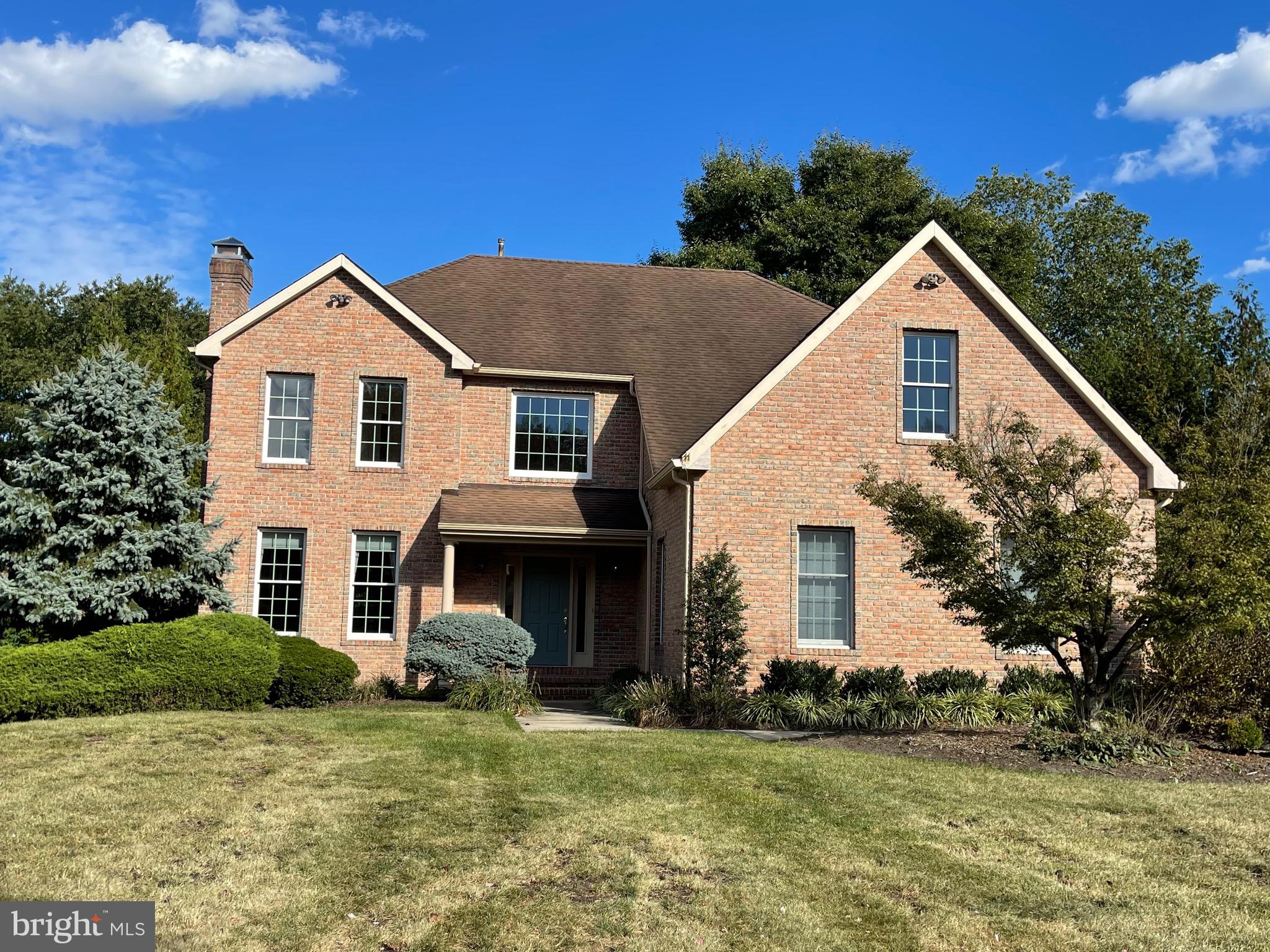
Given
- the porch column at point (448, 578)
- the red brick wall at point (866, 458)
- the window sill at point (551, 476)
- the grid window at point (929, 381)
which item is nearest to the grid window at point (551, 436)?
the window sill at point (551, 476)

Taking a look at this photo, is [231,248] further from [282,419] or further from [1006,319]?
[1006,319]

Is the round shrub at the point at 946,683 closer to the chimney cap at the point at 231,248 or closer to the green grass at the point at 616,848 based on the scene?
the green grass at the point at 616,848

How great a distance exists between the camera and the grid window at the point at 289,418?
824 inches

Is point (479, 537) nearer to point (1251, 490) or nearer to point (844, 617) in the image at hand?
point (844, 617)

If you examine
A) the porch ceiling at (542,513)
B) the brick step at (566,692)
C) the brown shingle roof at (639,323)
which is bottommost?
the brick step at (566,692)

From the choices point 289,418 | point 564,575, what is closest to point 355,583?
point 289,418

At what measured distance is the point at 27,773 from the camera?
10.7 meters

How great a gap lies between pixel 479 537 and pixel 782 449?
6062mm

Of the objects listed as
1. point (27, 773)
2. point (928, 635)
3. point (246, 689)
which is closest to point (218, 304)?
point (246, 689)

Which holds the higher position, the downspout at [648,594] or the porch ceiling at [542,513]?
the porch ceiling at [542,513]

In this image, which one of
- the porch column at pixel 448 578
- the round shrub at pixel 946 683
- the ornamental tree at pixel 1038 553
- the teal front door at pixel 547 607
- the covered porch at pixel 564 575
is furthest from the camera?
the teal front door at pixel 547 607

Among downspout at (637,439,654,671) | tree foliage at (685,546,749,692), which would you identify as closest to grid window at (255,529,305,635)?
downspout at (637,439,654,671)

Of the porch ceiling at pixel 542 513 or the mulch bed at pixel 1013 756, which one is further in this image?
the porch ceiling at pixel 542 513

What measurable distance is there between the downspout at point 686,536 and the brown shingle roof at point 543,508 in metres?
2.96
